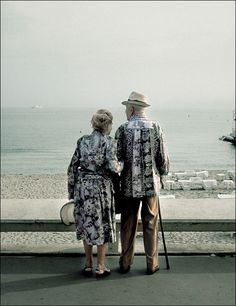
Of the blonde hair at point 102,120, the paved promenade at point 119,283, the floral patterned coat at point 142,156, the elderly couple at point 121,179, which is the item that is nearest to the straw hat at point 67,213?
the elderly couple at point 121,179

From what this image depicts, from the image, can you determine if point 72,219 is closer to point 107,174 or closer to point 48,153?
point 107,174

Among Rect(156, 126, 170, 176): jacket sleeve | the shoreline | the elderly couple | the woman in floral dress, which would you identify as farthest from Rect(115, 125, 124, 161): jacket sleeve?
the shoreline

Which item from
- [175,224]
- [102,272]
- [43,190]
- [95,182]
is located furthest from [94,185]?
[43,190]

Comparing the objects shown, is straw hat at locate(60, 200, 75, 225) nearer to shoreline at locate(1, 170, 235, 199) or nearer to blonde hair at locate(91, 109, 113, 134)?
blonde hair at locate(91, 109, 113, 134)

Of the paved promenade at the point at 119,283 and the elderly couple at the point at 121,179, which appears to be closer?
the paved promenade at the point at 119,283

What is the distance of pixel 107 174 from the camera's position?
4.48 meters

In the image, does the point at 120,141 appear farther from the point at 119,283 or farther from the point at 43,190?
the point at 43,190

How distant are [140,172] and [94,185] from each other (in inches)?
18.3

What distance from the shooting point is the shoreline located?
96.8 ft

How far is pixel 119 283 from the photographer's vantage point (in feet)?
14.3

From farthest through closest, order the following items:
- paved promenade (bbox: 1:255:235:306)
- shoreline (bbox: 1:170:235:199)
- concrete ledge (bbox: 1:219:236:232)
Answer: shoreline (bbox: 1:170:235:199), concrete ledge (bbox: 1:219:236:232), paved promenade (bbox: 1:255:235:306)

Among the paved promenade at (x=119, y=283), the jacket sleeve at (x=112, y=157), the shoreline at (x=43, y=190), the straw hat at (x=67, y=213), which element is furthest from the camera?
the shoreline at (x=43, y=190)

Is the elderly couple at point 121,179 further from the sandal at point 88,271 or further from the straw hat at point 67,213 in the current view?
the straw hat at point 67,213

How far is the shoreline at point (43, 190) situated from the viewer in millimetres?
29516
